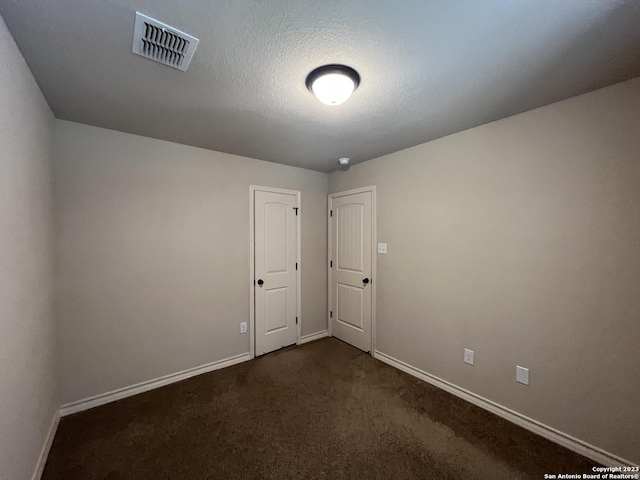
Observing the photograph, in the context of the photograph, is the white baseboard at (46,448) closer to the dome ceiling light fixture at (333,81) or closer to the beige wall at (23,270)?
the beige wall at (23,270)

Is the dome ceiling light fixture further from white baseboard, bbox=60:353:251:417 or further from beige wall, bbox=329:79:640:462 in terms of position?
white baseboard, bbox=60:353:251:417

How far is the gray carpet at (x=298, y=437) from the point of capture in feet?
4.99

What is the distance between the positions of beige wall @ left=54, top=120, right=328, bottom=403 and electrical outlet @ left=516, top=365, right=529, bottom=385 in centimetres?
264

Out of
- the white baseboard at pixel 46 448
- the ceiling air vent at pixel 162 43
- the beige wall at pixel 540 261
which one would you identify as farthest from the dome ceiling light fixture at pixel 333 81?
the white baseboard at pixel 46 448

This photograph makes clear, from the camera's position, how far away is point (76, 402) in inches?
79.0

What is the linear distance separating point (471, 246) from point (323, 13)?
6.64ft

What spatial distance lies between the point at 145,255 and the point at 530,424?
350 centimetres

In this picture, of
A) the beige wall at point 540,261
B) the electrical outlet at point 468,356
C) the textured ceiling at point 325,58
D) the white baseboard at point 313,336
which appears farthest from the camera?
the white baseboard at point 313,336

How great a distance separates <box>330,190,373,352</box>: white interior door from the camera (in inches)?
120

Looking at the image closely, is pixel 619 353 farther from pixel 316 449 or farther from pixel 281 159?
pixel 281 159

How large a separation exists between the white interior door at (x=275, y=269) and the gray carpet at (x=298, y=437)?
2.33 ft

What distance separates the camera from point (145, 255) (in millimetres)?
2305

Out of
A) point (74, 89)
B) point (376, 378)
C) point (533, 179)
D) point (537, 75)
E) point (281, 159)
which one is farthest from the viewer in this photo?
point (281, 159)

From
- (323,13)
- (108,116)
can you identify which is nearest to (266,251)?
(108,116)
